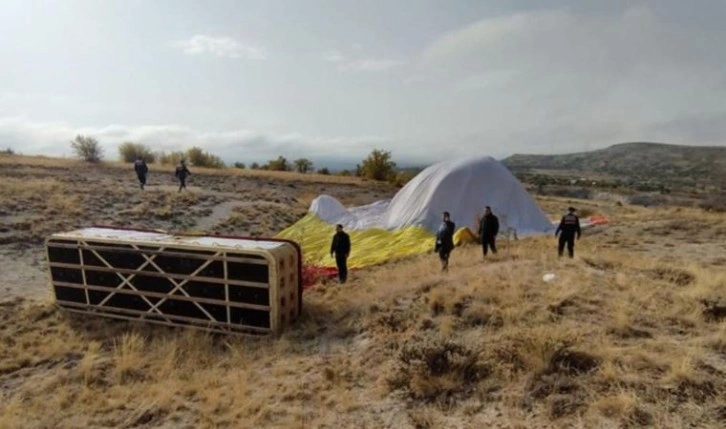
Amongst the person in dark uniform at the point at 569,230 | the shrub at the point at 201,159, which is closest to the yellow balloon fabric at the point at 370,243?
the person in dark uniform at the point at 569,230

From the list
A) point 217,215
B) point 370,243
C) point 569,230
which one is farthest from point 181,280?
point 217,215

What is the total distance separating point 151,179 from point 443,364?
34.2 m

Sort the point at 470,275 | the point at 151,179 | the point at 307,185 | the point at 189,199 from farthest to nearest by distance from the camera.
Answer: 1. the point at 307,185
2. the point at 151,179
3. the point at 189,199
4. the point at 470,275

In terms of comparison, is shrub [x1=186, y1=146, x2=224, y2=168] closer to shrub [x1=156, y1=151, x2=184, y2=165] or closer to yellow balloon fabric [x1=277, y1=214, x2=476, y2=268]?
shrub [x1=156, y1=151, x2=184, y2=165]

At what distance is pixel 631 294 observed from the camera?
27.3 ft

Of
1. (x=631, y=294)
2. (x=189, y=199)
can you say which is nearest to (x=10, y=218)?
(x=189, y=199)

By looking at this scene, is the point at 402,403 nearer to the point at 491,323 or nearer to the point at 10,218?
the point at 491,323

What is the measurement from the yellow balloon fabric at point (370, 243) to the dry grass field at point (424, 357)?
2920 mm

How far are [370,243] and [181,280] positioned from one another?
29.4 ft

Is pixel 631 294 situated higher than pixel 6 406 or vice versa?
pixel 631 294

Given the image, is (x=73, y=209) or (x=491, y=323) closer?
(x=491, y=323)

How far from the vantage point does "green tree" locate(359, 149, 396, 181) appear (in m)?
50.2

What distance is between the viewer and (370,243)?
18.2 m

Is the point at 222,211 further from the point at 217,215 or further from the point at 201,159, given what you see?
the point at 201,159
